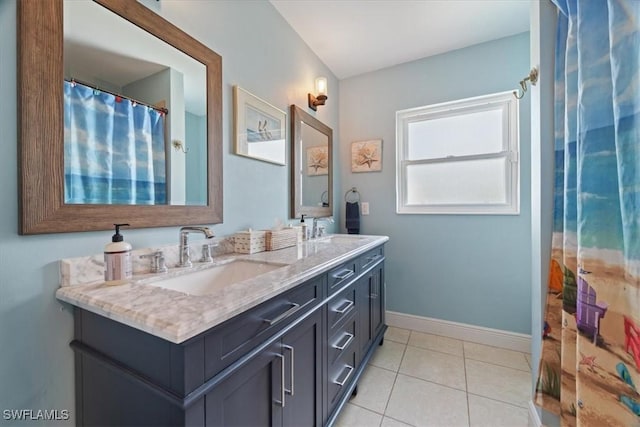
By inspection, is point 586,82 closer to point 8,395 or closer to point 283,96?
point 283,96

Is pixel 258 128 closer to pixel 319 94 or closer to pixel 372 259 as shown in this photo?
pixel 319 94

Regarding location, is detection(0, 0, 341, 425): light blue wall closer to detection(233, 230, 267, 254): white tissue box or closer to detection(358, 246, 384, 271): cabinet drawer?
detection(233, 230, 267, 254): white tissue box

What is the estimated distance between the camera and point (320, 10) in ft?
5.82

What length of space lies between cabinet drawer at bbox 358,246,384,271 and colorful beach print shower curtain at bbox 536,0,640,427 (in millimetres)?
946

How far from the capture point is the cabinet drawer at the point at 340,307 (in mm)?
1216

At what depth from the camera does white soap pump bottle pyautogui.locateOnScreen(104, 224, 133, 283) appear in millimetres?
791

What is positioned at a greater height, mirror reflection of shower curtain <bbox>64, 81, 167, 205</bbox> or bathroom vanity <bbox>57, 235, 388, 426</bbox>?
mirror reflection of shower curtain <bbox>64, 81, 167, 205</bbox>

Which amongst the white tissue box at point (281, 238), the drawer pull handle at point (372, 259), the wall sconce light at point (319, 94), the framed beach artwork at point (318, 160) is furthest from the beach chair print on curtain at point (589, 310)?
the wall sconce light at point (319, 94)

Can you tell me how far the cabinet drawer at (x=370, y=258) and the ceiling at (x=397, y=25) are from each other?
1694 millimetres

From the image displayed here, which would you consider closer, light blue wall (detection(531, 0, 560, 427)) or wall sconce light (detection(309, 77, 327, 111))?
light blue wall (detection(531, 0, 560, 427))

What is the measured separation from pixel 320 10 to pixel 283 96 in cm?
63


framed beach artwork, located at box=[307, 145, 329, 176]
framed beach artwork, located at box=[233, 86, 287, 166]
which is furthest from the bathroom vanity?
framed beach artwork, located at box=[307, 145, 329, 176]

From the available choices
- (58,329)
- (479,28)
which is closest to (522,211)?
(479,28)

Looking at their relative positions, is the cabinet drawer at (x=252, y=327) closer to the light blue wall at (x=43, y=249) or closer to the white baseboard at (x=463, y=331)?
the light blue wall at (x=43, y=249)
